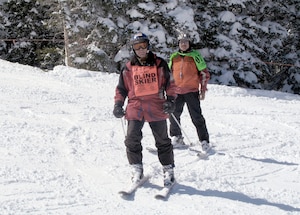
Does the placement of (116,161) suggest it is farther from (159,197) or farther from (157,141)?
(159,197)

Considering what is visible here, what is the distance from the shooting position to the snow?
13.1 feet

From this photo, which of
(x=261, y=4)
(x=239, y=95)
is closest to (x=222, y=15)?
(x=261, y=4)

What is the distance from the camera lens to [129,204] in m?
3.98

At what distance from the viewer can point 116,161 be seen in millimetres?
5184

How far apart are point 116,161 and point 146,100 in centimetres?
119

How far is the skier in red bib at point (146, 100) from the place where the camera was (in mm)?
4254

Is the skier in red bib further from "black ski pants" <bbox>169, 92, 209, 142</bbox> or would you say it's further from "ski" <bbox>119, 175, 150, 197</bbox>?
"black ski pants" <bbox>169, 92, 209, 142</bbox>

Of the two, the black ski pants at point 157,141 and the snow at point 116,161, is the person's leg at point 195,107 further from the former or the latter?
the black ski pants at point 157,141

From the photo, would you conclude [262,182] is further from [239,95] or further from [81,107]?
[239,95]

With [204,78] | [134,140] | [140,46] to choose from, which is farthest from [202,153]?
[140,46]

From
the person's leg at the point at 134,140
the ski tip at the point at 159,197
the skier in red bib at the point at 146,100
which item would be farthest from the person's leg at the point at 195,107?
the ski tip at the point at 159,197

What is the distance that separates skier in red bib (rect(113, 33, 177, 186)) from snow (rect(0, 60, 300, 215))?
0.35 m

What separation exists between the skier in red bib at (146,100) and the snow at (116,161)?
1.15 feet

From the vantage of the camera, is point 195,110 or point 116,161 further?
point 195,110
